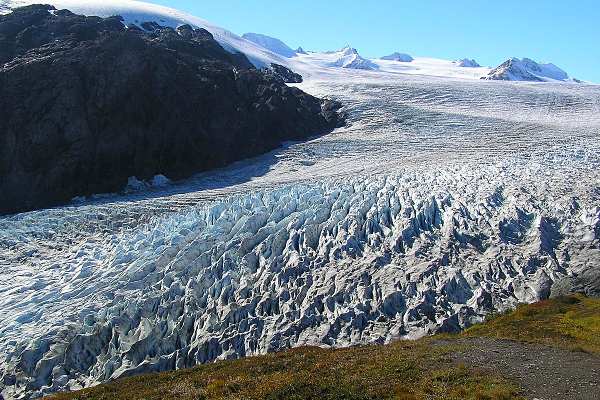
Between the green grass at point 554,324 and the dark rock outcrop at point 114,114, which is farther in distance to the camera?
the dark rock outcrop at point 114,114

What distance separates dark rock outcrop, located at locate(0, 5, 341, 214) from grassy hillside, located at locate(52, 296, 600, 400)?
81.0 ft

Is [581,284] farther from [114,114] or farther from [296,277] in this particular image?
[114,114]

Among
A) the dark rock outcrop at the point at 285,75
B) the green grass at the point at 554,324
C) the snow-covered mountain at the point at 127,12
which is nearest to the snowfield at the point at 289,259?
the green grass at the point at 554,324

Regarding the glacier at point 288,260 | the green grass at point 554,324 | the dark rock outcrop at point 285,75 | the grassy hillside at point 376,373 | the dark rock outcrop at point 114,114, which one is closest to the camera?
the grassy hillside at point 376,373

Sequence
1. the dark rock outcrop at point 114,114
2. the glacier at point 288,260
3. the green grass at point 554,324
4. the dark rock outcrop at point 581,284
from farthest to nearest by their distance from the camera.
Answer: the dark rock outcrop at point 114,114
the dark rock outcrop at point 581,284
the glacier at point 288,260
the green grass at point 554,324

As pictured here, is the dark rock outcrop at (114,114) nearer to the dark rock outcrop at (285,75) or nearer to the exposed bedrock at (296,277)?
the exposed bedrock at (296,277)

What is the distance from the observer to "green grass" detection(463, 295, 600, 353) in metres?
16.8

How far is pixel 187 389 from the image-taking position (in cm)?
1517

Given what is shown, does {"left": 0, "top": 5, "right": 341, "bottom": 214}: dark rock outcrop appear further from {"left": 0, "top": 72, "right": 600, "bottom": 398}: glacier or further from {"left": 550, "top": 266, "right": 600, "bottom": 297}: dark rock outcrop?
{"left": 550, "top": 266, "right": 600, "bottom": 297}: dark rock outcrop

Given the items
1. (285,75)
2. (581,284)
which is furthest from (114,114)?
(285,75)

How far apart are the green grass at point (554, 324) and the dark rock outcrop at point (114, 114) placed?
90.7ft

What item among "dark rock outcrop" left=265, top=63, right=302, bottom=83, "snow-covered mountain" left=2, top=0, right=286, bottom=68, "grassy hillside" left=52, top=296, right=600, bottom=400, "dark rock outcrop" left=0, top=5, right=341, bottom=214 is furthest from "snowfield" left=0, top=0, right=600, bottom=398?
"snow-covered mountain" left=2, top=0, right=286, bottom=68

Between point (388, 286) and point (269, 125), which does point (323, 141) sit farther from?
point (388, 286)

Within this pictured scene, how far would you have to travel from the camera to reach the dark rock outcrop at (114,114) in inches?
1548
